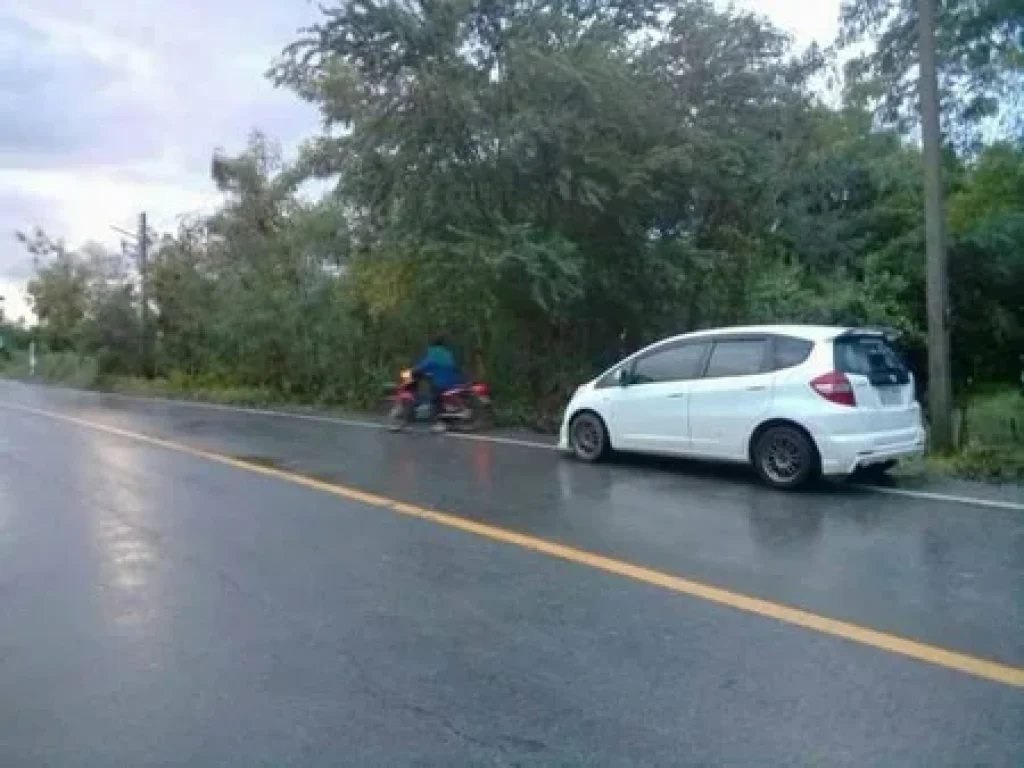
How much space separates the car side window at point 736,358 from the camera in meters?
11.2

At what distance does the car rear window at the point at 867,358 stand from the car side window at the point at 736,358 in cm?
81

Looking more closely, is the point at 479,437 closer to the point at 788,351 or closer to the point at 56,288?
the point at 788,351

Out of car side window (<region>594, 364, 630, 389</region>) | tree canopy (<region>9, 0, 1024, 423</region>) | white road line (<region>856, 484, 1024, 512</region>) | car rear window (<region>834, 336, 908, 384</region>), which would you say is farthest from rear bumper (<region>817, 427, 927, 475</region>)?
tree canopy (<region>9, 0, 1024, 423</region>)

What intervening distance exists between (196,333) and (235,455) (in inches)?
798

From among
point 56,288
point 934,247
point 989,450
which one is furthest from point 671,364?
point 56,288

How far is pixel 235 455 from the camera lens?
564 inches

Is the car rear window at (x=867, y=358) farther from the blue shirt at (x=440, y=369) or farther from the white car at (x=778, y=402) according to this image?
the blue shirt at (x=440, y=369)

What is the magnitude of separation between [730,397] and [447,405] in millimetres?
7044

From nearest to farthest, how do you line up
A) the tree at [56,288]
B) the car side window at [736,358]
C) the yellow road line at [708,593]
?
the yellow road line at [708,593] < the car side window at [736,358] < the tree at [56,288]

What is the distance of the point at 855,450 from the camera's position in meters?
10.4

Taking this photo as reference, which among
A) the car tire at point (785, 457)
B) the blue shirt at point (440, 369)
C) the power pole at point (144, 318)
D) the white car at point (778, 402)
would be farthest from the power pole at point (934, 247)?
the power pole at point (144, 318)

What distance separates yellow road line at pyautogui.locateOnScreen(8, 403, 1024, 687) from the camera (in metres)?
5.41

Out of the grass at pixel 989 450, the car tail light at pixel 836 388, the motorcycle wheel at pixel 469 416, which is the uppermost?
the car tail light at pixel 836 388

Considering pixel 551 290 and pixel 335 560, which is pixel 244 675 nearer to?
pixel 335 560
